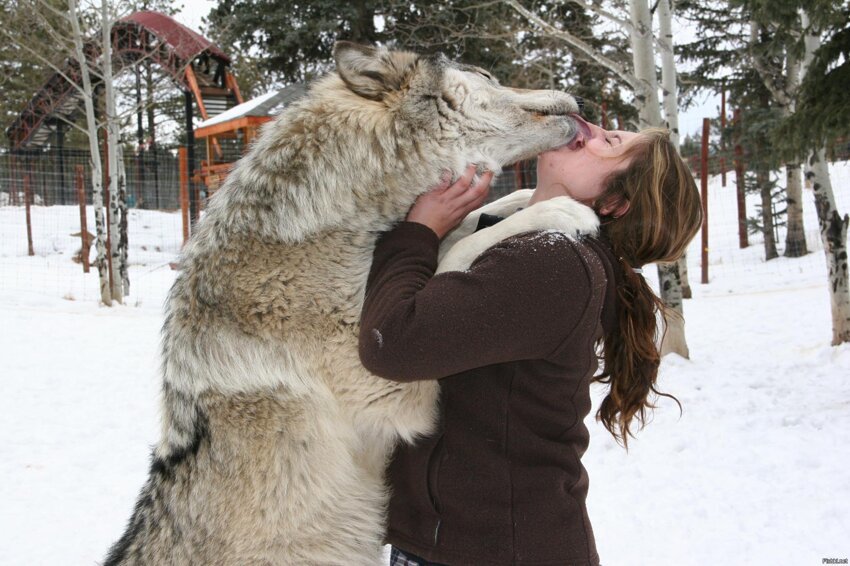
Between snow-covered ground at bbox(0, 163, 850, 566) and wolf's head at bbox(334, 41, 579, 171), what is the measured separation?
4.13ft

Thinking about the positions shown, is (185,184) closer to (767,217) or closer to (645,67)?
(645,67)

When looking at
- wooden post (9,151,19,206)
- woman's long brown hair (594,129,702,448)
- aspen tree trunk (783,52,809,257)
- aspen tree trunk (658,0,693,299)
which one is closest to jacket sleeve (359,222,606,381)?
woman's long brown hair (594,129,702,448)

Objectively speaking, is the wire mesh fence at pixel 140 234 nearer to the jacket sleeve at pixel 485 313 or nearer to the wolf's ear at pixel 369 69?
the wolf's ear at pixel 369 69

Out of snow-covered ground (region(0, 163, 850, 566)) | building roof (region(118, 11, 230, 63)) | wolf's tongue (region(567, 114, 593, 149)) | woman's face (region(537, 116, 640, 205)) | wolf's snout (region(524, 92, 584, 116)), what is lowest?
snow-covered ground (region(0, 163, 850, 566))

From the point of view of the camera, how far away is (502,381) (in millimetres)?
1581

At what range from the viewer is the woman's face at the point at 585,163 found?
1.96 meters

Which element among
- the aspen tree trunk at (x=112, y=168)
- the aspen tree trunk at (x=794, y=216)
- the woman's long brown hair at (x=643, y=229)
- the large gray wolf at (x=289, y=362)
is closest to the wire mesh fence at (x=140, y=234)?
the aspen tree trunk at (x=794, y=216)

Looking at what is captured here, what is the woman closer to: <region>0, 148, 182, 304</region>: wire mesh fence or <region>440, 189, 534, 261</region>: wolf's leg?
<region>440, 189, 534, 261</region>: wolf's leg

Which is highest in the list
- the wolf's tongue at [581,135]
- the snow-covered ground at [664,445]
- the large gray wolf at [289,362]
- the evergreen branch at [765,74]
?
the evergreen branch at [765,74]

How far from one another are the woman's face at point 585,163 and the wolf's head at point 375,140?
63 millimetres

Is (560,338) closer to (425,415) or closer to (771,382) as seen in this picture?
(425,415)

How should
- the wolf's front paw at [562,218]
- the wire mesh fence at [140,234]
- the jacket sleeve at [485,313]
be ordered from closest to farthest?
the jacket sleeve at [485,313], the wolf's front paw at [562,218], the wire mesh fence at [140,234]

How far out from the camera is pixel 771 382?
6887 mm

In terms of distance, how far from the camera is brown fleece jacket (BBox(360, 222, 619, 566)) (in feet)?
4.74
